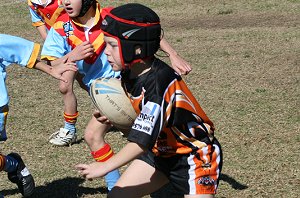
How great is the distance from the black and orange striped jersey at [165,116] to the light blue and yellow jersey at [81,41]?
5.28 ft

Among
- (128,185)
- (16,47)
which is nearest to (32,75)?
(16,47)

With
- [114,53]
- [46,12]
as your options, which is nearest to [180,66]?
[114,53]

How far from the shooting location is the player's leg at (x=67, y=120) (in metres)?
7.49

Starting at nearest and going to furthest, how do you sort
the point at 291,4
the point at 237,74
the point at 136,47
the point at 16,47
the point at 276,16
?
1. the point at 136,47
2. the point at 16,47
3. the point at 237,74
4. the point at 276,16
5. the point at 291,4

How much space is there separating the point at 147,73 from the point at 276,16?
10529 mm

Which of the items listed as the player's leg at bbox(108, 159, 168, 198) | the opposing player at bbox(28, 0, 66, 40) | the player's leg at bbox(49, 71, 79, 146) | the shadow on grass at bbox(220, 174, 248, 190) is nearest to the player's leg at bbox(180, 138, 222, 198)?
the player's leg at bbox(108, 159, 168, 198)

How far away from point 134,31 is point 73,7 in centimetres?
183

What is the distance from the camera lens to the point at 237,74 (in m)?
10.1

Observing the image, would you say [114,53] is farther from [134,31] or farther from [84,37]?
[84,37]

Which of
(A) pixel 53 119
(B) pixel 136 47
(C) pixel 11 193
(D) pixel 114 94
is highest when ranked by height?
(B) pixel 136 47

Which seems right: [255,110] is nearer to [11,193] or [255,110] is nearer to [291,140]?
[291,140]

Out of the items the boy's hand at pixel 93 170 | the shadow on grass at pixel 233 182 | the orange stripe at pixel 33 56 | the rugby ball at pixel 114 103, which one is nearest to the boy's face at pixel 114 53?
the rugby ball at pixel 114 103

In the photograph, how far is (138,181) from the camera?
16.2 ft

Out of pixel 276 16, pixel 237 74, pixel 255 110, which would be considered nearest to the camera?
pixel 255 110
